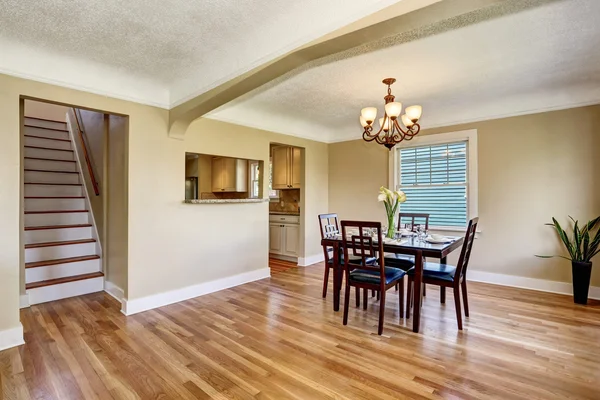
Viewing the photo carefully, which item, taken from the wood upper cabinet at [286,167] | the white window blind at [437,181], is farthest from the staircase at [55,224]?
the white window blind at [437,181]

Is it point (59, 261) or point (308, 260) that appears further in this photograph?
point (308, 260)

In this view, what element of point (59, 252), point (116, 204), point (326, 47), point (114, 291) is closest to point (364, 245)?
point (326, 47)

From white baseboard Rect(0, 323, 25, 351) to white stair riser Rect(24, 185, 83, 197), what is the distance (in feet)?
8.68

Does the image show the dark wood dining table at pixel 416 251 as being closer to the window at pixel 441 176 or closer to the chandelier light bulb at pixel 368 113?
the chandelier light bulb at pixel 368 113

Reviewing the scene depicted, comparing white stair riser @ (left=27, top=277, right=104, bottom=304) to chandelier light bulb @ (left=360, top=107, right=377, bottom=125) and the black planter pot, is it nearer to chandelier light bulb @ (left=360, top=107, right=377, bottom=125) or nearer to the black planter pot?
chandelier light bulb @ (left=360, top=107, right=377, bottom=125)

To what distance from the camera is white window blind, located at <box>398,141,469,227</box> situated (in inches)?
172

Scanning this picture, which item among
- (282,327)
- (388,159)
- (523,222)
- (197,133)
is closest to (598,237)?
(523,222)

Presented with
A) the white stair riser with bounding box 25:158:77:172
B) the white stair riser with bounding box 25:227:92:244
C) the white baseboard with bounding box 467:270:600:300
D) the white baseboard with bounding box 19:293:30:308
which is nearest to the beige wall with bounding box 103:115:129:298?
the white stair riser with bounding box 25:227:92:244

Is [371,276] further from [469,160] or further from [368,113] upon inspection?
[469,160]

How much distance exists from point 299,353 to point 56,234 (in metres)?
3.67

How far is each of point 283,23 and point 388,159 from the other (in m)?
3.36

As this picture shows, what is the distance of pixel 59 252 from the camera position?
152 inches

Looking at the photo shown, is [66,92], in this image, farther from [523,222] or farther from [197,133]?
[523,222]

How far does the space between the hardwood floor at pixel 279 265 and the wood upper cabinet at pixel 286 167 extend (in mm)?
1404
